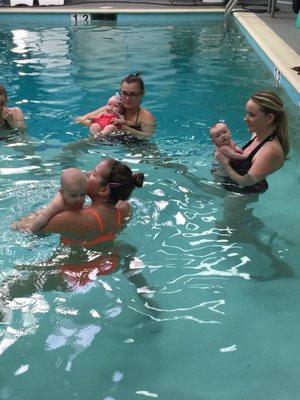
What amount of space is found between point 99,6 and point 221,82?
8.16 metres

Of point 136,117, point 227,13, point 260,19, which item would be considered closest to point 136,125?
point 136,117

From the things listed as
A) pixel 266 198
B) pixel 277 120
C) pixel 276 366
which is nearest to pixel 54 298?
pixel 276 366

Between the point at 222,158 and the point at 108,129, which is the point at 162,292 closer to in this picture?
the point at 222,158

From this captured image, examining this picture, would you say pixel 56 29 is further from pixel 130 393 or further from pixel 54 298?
pixel 130 393

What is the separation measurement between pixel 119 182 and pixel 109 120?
7.59 feet

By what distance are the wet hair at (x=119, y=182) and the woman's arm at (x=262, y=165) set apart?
92cm

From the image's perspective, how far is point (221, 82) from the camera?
28.1 ft

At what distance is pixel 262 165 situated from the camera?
3707 mm

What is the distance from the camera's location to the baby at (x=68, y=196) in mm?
3088

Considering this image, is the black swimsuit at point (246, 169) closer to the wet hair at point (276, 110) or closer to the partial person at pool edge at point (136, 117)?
the wet hair at point (276, 110)

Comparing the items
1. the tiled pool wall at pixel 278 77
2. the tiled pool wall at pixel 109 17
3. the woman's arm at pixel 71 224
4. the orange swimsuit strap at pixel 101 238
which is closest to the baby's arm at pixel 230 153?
the orange swimsuit strap at pixel 101 238

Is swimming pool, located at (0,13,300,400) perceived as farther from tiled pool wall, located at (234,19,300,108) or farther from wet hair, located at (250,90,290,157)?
wet hair, located at (250,90,290,157)

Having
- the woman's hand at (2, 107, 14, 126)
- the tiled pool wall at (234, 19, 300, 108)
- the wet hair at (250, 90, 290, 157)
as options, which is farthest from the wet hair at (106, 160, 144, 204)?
the tiled pool wall at (234, 19, 300, 108)

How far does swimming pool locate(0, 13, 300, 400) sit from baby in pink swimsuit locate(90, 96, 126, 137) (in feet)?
0.83
